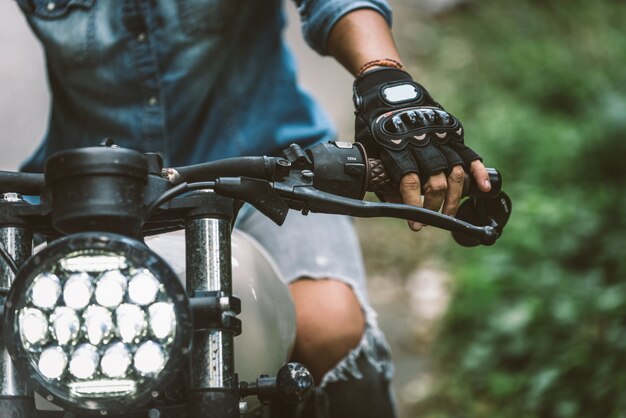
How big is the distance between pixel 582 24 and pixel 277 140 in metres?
6.68

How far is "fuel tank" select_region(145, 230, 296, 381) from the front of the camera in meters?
1.36

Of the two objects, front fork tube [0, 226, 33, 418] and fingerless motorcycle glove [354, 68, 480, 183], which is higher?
fingerless motorcycle glove [354, 68, 480, 183]

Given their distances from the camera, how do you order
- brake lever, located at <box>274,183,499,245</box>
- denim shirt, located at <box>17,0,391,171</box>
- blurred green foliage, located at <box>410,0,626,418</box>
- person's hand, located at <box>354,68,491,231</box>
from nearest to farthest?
1. brake lever, located at <box>274,183,499,245</box>
2. person's hand, located at <box>354,68,491,231</box>
3. denim shirt, located at <box>17,0,391,171</box>
4. blurred green foliage, located at <box>410,0,626,418</box>

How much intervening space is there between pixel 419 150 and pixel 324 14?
672 millimetres

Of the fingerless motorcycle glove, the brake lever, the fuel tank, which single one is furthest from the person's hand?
the fuel tank

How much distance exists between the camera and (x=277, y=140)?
7.68ft

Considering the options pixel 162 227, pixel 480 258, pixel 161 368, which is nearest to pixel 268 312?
pixel 162 227

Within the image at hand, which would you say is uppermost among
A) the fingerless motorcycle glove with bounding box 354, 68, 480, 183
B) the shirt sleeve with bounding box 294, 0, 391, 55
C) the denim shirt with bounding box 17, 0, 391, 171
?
the denim shirt with bounding box 17, 0, 391, 171

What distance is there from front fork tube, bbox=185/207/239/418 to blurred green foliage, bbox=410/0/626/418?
95.6 inches

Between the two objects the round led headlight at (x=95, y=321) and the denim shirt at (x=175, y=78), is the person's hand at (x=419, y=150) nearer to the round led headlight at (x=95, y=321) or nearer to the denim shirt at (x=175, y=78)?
the round led headlight at (x=95, y=321)

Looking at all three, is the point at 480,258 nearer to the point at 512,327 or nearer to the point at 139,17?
the point at 512,327

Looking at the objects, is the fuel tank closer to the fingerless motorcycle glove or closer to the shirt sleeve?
the fingerless motorcycle glove

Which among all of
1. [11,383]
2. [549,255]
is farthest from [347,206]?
[549,255]

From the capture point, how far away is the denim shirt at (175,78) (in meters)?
2.26
